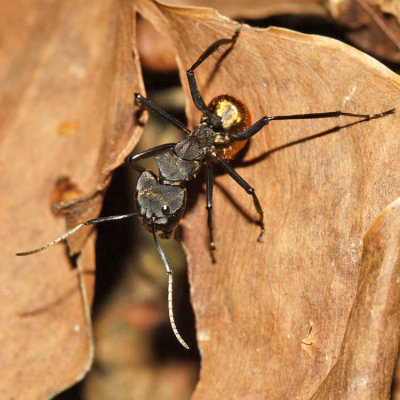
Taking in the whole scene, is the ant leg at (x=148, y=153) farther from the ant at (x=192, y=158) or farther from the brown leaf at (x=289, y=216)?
the brown leaf at (x=289, y=216)

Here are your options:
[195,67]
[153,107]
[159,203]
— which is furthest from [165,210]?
[195,67]

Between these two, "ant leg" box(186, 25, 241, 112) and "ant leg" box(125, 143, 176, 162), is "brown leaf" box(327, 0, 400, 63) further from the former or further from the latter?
"ant leg" box(125, 143, 176, 162)

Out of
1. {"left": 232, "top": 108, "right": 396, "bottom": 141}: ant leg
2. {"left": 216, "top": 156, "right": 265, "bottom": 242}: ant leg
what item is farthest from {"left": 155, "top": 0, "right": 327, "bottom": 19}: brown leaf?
{"left": 216, "top": 156, "right": 265, "bottom": 242}: ant leg

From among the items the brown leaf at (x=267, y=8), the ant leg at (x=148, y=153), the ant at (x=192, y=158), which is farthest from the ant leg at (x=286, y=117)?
the brown leaf at (x=267, y=8)

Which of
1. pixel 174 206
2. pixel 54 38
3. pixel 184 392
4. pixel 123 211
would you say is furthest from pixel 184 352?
pixel 54 38

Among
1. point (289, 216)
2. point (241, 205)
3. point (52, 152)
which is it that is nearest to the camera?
point (289, 216)

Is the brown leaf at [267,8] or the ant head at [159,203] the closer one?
the ant head at [159,203]

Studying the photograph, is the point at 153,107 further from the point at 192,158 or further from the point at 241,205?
the point at 241,205
